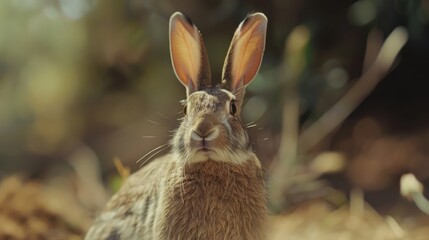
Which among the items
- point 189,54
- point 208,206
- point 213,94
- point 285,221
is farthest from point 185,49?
point 285,221

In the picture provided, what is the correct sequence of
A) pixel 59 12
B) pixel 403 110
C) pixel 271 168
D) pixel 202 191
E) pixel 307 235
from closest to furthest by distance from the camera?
pixel 202 191 → pixel 307 235 → pixel 271 168 → pixel 59 12 → pixel 403 110

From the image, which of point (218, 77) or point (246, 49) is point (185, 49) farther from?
point (218, 77)

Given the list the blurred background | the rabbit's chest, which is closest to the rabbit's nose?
the rabbit's chest

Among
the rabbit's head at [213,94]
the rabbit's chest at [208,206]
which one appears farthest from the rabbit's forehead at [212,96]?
the rabbit's chest at [208,206]

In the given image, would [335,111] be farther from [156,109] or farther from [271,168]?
[156,109]

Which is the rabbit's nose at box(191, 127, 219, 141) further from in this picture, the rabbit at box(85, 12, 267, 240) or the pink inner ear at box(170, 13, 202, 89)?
the pink inner ear at box(170, 13, 202, 89)

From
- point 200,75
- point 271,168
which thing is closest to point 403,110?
point 271,168
